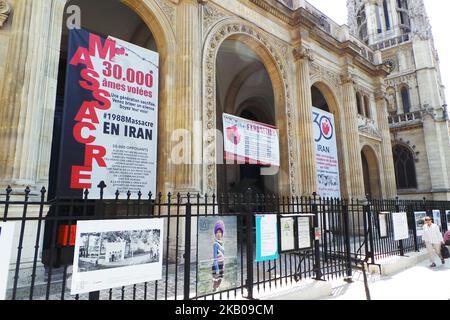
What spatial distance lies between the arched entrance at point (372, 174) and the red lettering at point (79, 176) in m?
16.4

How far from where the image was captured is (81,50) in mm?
6789

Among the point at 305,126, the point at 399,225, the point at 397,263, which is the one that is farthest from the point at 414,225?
the point at 305,126

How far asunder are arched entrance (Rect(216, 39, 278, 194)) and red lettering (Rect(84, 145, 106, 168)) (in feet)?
26.9

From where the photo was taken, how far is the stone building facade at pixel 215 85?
5.87 metres

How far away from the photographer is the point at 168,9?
8977 millimetres

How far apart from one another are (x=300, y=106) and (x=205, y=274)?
10.2 m

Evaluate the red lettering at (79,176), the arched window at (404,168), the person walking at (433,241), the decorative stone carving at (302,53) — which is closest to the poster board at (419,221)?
the person walking at (433,241)

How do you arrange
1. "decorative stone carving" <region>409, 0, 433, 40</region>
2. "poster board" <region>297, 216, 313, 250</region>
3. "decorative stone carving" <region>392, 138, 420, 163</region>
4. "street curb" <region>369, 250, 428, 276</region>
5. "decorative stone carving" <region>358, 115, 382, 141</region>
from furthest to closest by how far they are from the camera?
"decorative stone carving" <region>409, 0, 433, 40</region>
"decorative stone carving" <region>392, 138, 420, 163</region>
"decorative stone carving" <region>358, 115, 382, 141</region>
"street curb" <region>369, 250, 428, 276</region>
"poster board" <region>297, 216, 313, 250</region>

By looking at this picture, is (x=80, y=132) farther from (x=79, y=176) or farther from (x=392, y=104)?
(x=392, y=104)

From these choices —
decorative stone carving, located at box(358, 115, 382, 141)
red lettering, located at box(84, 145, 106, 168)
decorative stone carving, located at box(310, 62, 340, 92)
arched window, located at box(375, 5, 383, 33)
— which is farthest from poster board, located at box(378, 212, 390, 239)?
arched window, located at box(375, 5, 383, 33)

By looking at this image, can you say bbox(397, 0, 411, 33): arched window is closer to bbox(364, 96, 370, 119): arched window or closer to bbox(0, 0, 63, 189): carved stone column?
bbox(364, 96, 370, 119): arched window

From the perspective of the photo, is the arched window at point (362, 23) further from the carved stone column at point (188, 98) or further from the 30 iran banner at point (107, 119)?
the 30 iran banner at point (107, 119)

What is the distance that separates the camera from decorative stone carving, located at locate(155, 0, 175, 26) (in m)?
8.78
